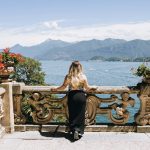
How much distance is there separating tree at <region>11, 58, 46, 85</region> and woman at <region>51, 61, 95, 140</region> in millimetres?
39870

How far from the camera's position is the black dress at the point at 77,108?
8242mm

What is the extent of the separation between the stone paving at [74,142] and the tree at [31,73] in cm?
3960

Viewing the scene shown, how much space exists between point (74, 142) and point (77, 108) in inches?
30.6

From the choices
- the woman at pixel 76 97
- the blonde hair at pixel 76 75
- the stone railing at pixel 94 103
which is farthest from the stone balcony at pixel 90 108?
the blonde hair at pixel 76 75

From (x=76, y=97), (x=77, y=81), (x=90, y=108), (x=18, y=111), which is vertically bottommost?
(x=18, y=111)

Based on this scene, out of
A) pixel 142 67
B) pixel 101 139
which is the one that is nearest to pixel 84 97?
pixel 101 139

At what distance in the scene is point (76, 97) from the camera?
27.1 feet

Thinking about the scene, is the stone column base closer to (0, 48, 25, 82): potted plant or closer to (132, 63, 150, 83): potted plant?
(0, 48, 25, 82): potted plant

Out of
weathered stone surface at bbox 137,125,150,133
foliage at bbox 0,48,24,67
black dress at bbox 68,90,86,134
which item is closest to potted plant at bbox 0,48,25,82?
foliage at bbox 0,48,24,67

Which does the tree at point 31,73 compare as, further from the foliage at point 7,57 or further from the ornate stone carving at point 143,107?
the ornate stone carving at point 143,107

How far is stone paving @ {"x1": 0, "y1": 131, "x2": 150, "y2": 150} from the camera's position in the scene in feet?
24.6

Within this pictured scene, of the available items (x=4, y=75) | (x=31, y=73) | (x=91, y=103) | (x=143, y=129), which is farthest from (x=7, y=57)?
(x=31, y=73)

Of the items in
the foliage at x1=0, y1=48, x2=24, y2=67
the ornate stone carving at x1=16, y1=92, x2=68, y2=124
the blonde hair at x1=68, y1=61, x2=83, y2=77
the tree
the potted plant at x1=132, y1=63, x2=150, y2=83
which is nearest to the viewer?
the blonde hair at x1=68, y1=61, x2=83, y2=77

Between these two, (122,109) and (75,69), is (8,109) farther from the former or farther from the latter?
(122,109)
